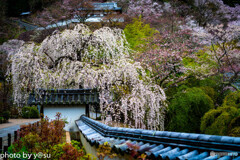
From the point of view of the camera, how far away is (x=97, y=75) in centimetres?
653

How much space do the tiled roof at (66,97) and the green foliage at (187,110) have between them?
3020 mm

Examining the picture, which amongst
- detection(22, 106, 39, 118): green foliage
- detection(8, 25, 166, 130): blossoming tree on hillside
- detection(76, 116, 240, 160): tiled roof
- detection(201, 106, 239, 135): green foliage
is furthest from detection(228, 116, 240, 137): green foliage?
detection(22, 106, 39, 118): green foliage

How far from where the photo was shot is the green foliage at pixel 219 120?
5364mm

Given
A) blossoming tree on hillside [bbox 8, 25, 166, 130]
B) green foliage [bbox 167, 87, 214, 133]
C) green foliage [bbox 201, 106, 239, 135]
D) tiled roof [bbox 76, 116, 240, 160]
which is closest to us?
tiled roof [bbox 76, 116, 240, 160]

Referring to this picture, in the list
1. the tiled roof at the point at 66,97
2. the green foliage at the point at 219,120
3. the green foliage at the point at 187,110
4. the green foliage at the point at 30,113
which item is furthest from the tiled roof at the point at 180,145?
the green foliage at the point at 30,113

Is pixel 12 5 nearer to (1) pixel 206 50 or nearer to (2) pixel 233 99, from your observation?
(1) pixel 206 50

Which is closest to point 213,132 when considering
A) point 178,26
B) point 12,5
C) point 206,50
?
point 206,50

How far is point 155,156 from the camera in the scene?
1.99 meters

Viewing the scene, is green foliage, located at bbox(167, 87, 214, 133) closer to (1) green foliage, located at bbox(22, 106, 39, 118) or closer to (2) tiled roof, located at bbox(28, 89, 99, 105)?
(2) tiled roof, located at bbox(28, 89, 99, 105)

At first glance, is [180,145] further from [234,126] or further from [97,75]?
[97,75]

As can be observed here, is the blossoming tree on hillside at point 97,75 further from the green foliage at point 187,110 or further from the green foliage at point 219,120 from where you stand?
the green foliage at point 219,120

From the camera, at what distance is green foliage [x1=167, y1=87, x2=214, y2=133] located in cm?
720

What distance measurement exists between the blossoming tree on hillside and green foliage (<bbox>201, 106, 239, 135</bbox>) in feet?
4.62

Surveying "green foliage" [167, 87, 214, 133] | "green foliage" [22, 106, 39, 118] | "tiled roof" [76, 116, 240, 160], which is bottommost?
"green foliage" [22, 106, 39, 118]
